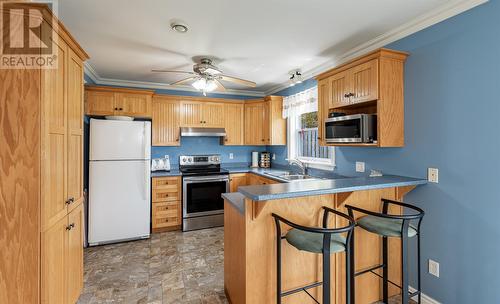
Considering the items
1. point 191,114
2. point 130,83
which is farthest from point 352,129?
point 130,83

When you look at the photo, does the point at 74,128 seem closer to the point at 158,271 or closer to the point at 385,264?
the point at 158,271

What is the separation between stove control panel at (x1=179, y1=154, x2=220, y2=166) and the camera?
4473mm

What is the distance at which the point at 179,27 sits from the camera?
2.25m

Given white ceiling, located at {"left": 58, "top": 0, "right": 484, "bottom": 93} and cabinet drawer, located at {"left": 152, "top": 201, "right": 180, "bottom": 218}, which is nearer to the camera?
white ceiling, located at {"left": 58, "top": 0, "right": 484, "bottom": 93}

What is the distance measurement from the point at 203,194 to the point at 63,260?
234 centimetres

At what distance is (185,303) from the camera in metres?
2.14

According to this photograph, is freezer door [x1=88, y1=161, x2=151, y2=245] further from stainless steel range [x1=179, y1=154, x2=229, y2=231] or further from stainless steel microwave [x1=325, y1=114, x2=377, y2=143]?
stainless steel microwave [x1=325, y1=114, x2=377, y2=143]

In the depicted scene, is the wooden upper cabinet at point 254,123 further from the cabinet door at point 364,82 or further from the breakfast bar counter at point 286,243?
the breakfast bar counter at point 286,243

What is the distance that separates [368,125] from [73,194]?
2.72m

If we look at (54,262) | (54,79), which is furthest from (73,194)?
(54,79)

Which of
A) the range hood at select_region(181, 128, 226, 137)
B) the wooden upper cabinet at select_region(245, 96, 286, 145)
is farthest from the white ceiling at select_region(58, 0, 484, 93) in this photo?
the range hood at select_region(181, 128, 226, 137)

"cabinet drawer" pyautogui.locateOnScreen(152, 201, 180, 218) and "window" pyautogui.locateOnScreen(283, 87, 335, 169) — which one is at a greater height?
"window" pyautogui.locateOnScreen(283, 87, 335, 169)

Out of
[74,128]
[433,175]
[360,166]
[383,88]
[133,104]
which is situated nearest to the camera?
[74,128]

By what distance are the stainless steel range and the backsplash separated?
474 millimetres
